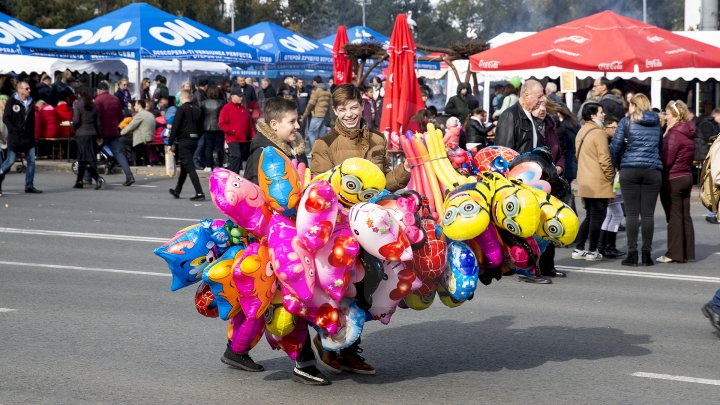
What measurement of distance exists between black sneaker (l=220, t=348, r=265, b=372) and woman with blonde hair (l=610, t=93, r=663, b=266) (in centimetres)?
601

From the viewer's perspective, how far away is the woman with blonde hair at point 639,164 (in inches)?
445

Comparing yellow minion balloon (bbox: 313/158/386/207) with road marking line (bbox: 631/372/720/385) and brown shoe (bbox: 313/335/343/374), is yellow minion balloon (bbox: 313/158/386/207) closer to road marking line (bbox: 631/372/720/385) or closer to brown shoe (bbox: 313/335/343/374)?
brown shoe (bbox: 313/335/343/374)

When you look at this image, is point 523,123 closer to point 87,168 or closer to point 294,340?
point 294,340

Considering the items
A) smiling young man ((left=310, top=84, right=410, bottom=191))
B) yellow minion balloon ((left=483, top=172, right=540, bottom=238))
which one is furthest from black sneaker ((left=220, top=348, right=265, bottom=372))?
yellow minion balloon ((left=483, top=172, right=540, bottom=238))

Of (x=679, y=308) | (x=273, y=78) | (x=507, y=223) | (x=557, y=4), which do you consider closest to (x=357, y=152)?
(x=507, y=223)

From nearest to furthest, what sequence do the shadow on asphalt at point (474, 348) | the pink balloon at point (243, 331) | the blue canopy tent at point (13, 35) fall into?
the pink balloon at point (243, 331)
the shadow on asphalt at point (474, 348)
the blue canopy tent at point (13, 35)

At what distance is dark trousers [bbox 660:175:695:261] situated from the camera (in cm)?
1186

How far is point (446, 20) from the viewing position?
339ft

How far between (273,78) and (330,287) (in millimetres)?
40063

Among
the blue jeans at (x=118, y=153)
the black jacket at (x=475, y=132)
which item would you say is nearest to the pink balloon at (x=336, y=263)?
the black jacket at (x=475, y=132)

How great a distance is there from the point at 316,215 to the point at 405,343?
7.35 feet

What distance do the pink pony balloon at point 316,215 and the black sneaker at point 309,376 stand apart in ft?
3.44

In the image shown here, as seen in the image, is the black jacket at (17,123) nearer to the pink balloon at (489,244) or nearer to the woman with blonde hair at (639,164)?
the woman with blonde hair at (639,164)

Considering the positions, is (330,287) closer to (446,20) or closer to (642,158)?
(642,158)
